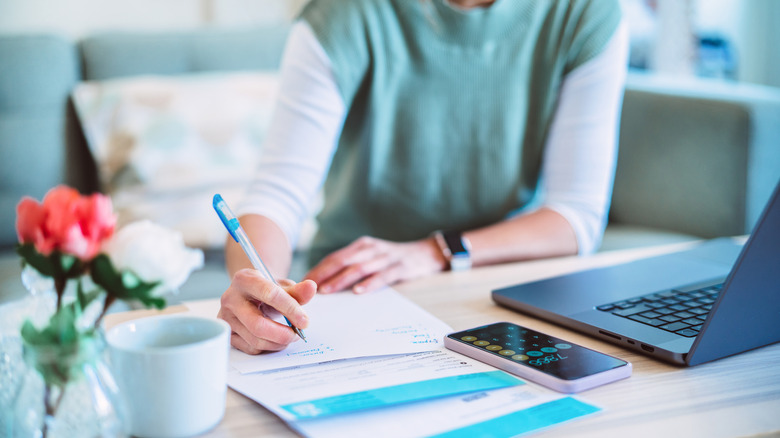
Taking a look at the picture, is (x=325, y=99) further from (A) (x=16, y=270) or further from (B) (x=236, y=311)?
(A) (x=16, y=270)

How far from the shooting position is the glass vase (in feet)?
1.25

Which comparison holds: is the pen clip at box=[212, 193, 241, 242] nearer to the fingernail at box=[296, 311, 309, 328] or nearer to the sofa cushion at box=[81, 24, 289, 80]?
the fingernail at box=[296, 311, 309, 328]

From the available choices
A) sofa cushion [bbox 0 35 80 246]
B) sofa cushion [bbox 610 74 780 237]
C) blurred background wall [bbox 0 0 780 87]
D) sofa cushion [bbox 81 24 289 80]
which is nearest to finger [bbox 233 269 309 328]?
sofa cushion [bbox 610 74 780 237]

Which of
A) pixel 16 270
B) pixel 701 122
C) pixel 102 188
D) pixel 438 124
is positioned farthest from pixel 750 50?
pixel 16 270

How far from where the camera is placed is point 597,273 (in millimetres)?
842

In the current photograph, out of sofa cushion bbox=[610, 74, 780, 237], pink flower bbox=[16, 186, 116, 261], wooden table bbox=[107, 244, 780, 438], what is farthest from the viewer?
sofa cushion bbox=[610, 74, 780, 237]

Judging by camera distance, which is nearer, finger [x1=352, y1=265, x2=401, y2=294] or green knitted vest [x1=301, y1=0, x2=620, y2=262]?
finger [x1=352, y1=265, x2=401, y2=294]

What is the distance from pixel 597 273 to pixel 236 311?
0.43 metres

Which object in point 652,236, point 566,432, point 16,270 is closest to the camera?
point 566,432

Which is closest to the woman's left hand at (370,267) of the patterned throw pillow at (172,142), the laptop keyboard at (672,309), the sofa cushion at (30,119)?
the laptop keyboard at (672,309)

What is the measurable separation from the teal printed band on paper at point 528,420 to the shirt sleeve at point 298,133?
0.55 m

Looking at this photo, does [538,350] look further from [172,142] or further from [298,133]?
[172,142]

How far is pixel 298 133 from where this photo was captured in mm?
1009

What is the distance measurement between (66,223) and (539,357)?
1.22ft
